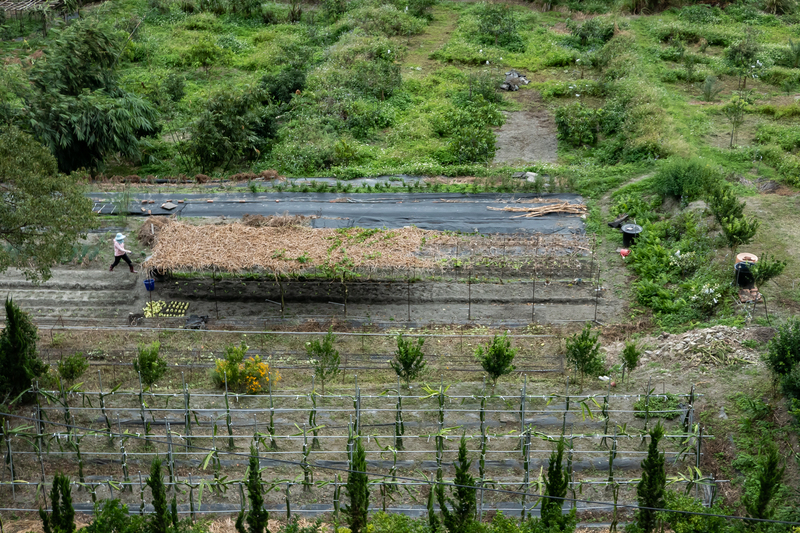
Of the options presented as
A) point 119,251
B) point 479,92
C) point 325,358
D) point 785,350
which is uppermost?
point 785,350

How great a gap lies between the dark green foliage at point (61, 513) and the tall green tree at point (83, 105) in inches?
622

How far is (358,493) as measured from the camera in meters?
13.5

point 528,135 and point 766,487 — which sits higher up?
point 766,487

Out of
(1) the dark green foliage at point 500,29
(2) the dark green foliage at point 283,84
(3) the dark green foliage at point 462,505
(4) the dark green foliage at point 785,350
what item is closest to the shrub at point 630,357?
(4) the dark green foliage at point 785,350

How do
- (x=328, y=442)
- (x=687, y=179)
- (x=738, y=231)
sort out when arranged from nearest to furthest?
1. (x=328, y=442)
2. (x=738, y=231)
3. (x=687, y=179)

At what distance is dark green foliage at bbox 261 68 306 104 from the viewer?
106 feet

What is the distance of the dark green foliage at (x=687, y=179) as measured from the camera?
23.3 metres

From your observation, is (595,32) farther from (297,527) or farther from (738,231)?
(297,527)

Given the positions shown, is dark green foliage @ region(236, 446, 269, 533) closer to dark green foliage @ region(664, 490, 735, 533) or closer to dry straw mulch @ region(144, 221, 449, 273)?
dark green foliage @ region(664, 490, 735, 533)

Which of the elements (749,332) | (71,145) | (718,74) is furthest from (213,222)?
(718,74)

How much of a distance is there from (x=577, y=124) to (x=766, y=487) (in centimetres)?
1806

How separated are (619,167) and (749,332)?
31.0 feet

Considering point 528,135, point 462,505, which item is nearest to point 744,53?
point 528,135

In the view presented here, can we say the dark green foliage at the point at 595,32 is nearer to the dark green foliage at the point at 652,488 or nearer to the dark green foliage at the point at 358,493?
the dark green foliage at the point at 652,488
